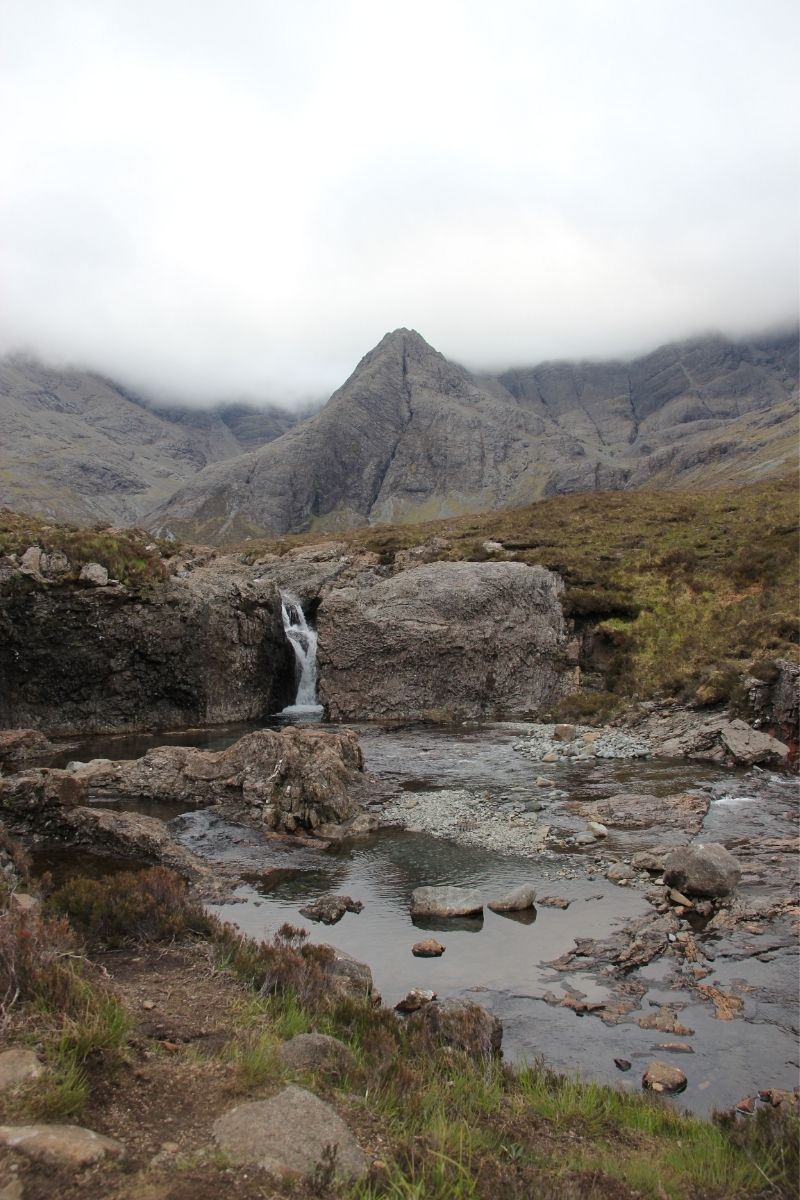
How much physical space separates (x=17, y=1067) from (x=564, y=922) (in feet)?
30.5

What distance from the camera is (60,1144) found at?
4395 mm

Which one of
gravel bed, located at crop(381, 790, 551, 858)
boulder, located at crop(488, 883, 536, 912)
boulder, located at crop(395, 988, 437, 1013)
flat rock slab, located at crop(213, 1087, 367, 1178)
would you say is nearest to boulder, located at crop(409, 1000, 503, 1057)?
boulder, located at crop(395, 988, 437, 1013)

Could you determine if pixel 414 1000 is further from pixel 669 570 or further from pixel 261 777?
pixel 669 570

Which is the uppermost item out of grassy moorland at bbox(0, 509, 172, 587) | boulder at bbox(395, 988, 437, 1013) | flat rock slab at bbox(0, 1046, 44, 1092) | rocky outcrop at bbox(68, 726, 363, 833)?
A: grassy moorland at bbox(0, 509, 172, 587)

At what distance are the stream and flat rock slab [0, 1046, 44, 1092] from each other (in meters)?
5.33

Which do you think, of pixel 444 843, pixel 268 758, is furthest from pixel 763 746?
pixel 268 758

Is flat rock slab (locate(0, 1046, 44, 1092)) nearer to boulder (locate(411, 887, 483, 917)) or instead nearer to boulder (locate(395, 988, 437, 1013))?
boulder (locate(395, 988, 437, 1013))

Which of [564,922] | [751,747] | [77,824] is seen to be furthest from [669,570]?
[77,824]

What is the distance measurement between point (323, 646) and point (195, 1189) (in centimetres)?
3424

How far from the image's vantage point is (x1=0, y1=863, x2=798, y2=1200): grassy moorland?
463cm

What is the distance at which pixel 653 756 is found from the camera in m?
24.9

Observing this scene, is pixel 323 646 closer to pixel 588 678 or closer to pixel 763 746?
pixel 588 678

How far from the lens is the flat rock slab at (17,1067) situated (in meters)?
4.97

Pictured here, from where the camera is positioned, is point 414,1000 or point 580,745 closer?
point 414,1000
